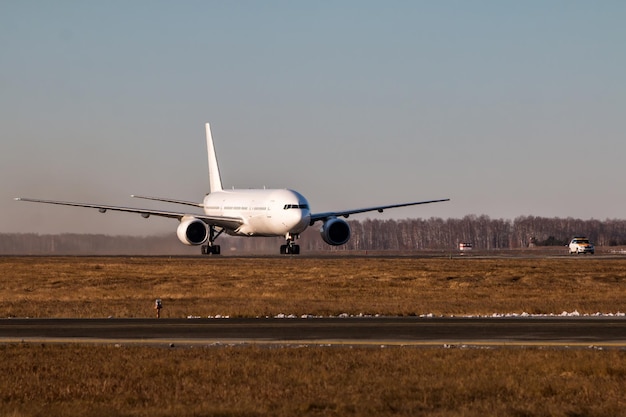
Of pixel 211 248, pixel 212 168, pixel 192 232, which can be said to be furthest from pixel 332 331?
pixel 212 168

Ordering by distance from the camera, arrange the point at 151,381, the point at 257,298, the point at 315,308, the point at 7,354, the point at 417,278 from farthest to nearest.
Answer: the point at 417,278 < the point at 257,298 < the point at 315,308 < the point at 7,354 < the point at 151,381

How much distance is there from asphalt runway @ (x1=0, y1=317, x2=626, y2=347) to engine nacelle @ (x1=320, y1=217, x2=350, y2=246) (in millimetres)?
53306

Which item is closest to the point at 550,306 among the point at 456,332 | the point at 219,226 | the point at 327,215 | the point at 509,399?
the point at 456,332

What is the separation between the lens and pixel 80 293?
5100 centimetres

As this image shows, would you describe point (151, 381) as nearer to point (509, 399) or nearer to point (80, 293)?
point (509, 399)

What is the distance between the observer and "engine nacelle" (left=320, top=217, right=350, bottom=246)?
86812 mm

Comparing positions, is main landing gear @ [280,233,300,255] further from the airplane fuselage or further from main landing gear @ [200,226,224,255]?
main landing gear @ [200,226,224,255]

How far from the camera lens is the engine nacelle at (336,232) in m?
86.8

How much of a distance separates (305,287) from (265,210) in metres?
35.8

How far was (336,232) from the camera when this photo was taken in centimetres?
8712

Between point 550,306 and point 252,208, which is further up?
point 252,208

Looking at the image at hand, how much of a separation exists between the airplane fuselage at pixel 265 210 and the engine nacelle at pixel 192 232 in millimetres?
3722

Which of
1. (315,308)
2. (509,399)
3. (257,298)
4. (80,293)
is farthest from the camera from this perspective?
(80,293)

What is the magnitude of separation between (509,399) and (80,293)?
36414mm
